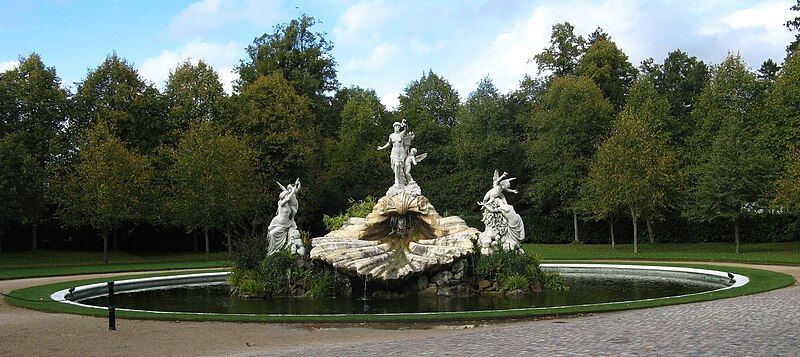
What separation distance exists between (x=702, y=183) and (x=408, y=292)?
943 inches

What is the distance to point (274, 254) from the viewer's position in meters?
23.8

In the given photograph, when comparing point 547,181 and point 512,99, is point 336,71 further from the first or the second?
point 547,181

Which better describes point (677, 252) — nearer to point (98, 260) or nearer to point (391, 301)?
point (391, 301)

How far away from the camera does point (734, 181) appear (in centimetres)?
3925

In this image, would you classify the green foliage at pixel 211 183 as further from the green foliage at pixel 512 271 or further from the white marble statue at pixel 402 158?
the green foliage at pixel 512 271

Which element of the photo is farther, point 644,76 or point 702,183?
point 644,76

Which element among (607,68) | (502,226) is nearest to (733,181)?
(607,68)

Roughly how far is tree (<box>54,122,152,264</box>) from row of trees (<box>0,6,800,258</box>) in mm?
116

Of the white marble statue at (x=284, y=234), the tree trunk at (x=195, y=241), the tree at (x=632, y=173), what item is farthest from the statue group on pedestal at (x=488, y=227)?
the tree trunk at (x=195, y=241)

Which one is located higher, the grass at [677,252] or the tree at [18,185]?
the tree at [18,185]

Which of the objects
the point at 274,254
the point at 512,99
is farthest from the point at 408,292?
the point at 512,99

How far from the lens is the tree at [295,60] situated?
57.4m

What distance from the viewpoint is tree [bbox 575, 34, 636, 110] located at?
5716 centimetres

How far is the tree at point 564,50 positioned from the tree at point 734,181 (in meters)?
21.6
